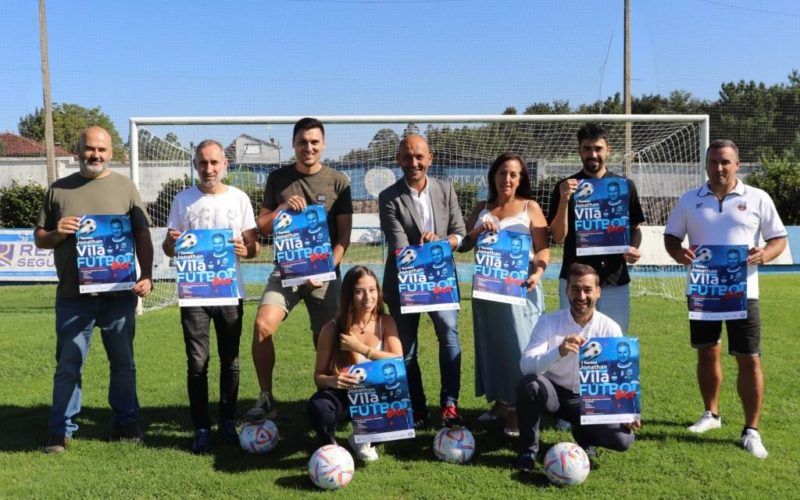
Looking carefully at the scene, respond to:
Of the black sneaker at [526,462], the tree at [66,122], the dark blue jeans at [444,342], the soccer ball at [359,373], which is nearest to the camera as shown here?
the soccer ball at [359,373]

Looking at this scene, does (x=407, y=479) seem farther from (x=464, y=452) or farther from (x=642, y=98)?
(x=642, y=98)

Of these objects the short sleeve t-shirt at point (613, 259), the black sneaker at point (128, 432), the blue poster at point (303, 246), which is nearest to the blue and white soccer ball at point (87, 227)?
the blue poster at point (303, 246)

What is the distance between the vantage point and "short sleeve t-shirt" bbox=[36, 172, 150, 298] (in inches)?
184

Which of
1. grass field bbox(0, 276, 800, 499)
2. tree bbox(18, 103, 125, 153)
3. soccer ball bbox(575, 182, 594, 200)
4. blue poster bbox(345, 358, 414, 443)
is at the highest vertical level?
tree bbox(18, 103, 125, 153)

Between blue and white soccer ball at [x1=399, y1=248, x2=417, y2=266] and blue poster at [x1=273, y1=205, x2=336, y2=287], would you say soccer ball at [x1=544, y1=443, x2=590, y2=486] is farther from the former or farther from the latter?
blue poster at [x1=273, y1=205, x2=336, y2=287]

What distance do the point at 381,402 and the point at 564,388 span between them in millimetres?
1228

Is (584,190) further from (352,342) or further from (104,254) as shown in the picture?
(104,254)

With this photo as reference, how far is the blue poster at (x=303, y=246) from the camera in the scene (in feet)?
15.2

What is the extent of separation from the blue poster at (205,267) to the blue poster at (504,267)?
1.76 meters

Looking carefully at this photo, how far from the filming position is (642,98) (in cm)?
5759

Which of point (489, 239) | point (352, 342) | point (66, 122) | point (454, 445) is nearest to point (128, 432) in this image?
point (352, 342)

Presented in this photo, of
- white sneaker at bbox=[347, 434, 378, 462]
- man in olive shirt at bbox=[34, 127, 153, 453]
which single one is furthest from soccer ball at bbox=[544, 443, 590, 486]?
man in olive shirt at bbox=[34, 127, 153, 453]

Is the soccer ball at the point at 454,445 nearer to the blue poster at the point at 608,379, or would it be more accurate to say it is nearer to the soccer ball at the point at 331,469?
the soccer ball at the point at 331,469

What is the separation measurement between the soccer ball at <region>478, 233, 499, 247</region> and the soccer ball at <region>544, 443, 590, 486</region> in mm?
1411
